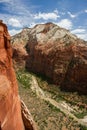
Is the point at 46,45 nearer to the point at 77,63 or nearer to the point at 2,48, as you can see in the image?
the point at 77,63

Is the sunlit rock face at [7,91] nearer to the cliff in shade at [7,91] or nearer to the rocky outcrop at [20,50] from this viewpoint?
the cliff in shade at [7,91]

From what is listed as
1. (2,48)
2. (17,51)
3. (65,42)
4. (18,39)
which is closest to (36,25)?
(18,39)

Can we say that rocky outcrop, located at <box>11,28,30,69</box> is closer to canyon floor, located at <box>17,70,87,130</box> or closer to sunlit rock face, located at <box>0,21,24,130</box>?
canyon floor, located at <box>17,70,87,130</box>

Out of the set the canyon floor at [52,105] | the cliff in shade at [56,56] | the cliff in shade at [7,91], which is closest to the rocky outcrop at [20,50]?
the cliff in shade at [56,56]

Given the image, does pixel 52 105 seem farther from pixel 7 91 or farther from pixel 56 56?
pixel 7 91

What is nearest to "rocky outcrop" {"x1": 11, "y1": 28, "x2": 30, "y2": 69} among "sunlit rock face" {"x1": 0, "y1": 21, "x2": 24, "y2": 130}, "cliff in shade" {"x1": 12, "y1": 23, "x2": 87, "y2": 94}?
"cliff in shade" {"x1": 12, "y1": 23, "x2": 87, "y2": 94}

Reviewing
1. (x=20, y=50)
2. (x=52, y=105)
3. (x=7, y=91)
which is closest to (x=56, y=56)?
(x=20, y=50)
